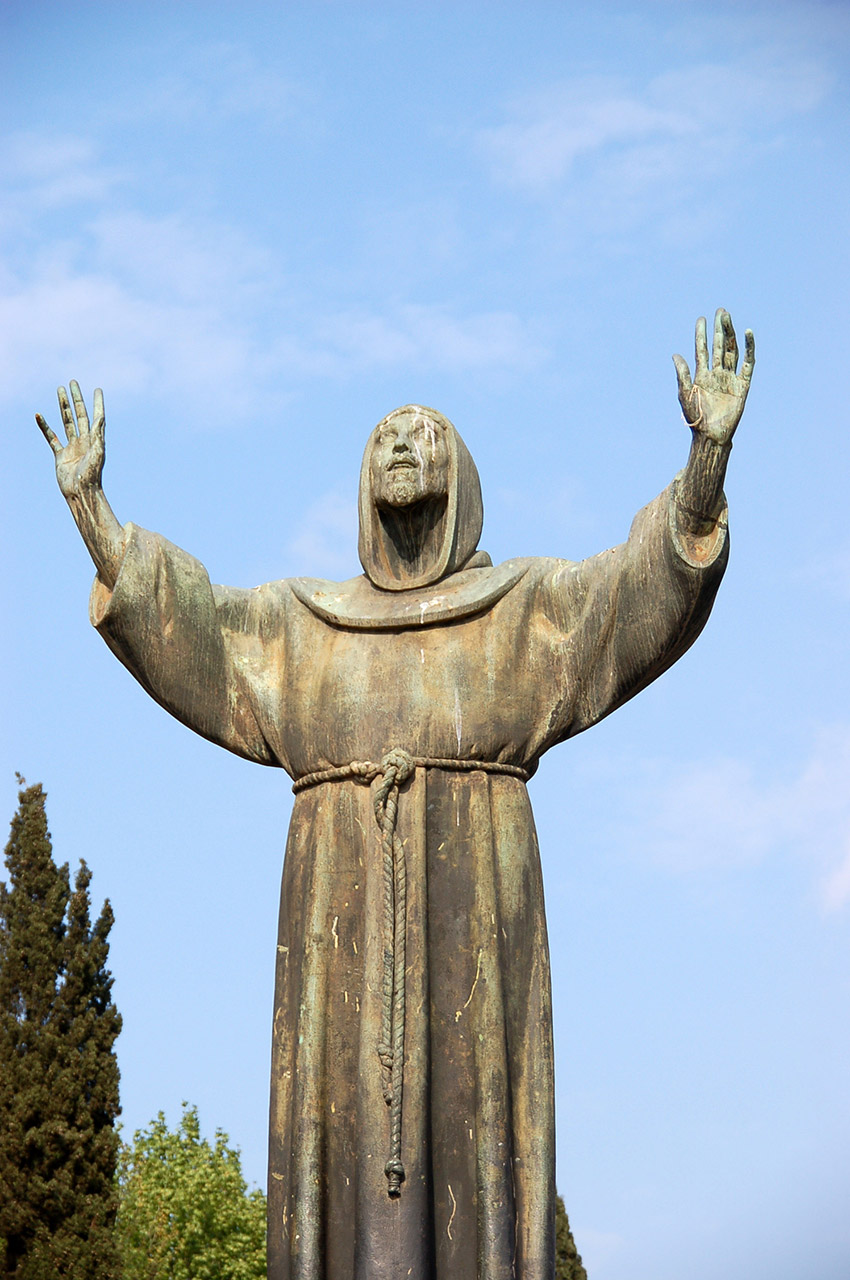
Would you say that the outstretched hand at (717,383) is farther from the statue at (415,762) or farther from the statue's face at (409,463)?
the statue's face at (409,463)

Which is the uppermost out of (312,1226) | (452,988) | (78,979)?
(78,979)

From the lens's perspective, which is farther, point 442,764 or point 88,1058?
point 88,1058

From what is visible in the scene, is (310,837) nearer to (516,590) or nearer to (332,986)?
(332,986)

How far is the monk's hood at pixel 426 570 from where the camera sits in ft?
31.0

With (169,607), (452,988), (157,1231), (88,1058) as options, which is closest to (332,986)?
(452,988)

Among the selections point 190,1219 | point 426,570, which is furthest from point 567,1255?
point 426,570

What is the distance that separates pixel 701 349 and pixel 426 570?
6.36 ft

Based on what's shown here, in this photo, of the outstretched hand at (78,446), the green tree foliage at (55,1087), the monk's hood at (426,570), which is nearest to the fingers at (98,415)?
the outstretched hand at (78,446)

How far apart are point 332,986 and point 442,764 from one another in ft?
4.00

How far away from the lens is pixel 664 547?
8891mm

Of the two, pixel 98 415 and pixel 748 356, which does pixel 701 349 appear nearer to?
pixel 748 356

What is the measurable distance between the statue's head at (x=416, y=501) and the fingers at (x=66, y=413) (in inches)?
60.7

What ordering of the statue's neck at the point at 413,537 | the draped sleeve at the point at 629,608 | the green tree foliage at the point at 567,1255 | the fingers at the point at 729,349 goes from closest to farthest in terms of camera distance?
the fingers at the point at 729,349 < the draped sleeve at the point at 629,608 < the statue's neck at the point at 413,537 < the green tree foliage at the point at 567,1255

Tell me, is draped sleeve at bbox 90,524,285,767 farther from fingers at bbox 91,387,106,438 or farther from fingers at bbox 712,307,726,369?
fingers at bbox 712,307,726,369
